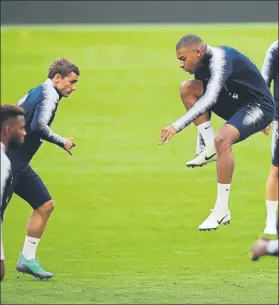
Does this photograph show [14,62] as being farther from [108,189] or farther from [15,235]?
[15,235]

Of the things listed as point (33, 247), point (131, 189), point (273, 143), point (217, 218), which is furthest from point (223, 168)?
point (131, 189)

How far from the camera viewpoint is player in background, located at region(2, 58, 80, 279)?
11.9 meters

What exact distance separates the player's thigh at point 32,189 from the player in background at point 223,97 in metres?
1.64

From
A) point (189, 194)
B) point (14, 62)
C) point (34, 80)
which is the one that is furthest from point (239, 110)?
point (14, 62)

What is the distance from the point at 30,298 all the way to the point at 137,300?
3.25ft

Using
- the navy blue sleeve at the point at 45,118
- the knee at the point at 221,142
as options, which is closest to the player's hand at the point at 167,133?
the knee at the point at 221,142

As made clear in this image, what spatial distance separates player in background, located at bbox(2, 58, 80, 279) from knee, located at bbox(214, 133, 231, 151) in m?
1.41

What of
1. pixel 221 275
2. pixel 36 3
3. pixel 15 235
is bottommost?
pixel 36 3

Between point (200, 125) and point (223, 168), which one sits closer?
point (223, 168)

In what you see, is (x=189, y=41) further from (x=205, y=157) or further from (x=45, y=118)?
(x=45, y=118)

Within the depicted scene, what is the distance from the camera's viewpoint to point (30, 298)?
37.4 ft

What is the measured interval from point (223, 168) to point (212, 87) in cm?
82

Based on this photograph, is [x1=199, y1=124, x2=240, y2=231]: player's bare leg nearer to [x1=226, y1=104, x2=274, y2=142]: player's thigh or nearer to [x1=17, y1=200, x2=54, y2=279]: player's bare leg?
[x1=226, y1=104, x2=274, y2=142]: player's thigh

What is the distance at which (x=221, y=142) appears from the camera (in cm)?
1212
